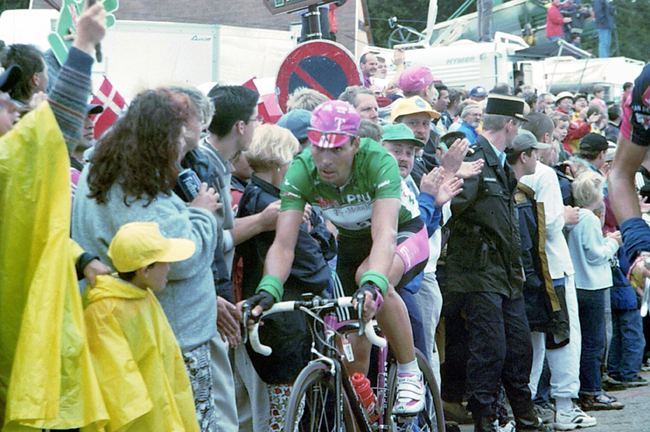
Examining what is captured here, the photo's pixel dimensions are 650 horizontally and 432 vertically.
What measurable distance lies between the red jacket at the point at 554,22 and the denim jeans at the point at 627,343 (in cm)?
1773

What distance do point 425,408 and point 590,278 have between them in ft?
11.9

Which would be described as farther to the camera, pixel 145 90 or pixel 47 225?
pixel 145 90

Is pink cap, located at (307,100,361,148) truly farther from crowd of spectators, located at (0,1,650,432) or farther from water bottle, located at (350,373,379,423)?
water bottle, located at (350,373,379,423)

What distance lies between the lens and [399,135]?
21.2 ft

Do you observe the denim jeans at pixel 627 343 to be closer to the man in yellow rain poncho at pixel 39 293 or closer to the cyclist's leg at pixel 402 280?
the cyclist's leg at pixel 402 280

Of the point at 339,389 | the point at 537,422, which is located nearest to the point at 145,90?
the point at 339,389

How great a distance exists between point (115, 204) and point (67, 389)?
3.23ft

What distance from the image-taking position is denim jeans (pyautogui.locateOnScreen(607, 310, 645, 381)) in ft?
33.4

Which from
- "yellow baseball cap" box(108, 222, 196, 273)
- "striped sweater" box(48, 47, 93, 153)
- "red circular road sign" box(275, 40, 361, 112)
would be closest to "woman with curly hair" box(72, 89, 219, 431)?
"yellow baseball cap" box(108, 222, 196, 273)

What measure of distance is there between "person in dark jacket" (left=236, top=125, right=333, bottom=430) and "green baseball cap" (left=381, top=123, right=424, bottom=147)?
99cm

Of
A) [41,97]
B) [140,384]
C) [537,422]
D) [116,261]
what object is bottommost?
[537,422]

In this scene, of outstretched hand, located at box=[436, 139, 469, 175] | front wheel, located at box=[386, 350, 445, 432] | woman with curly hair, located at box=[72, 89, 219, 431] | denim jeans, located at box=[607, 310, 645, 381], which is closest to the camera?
woman with curly hair, located at box=[72, 89, 219, 431]

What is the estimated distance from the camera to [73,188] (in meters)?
4.66

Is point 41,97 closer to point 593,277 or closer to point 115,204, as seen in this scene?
point 115,204
